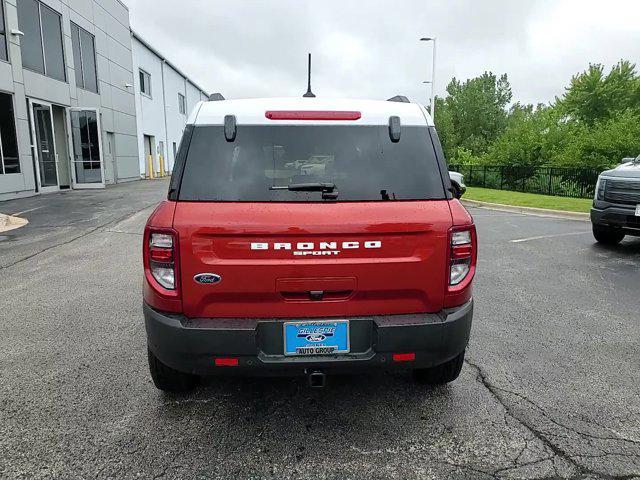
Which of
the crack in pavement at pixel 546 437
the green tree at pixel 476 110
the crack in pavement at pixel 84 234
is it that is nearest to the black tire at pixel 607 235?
the crack in pavement at pixel 546 437

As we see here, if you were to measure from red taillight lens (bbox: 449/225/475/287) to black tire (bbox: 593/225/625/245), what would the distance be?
6.97m

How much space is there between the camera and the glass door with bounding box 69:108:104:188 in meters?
18.6

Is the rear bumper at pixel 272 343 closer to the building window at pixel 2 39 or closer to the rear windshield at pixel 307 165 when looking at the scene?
the rear windshield at pixel 307 165

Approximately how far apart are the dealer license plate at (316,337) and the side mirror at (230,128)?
42.4 inches

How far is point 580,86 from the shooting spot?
39562 millimetres

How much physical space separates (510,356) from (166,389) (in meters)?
2.62

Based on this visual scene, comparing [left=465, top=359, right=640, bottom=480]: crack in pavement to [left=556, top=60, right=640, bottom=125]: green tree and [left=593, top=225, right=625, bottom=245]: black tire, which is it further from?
[left=556, top=60, right=640, bottom=125]: green tree

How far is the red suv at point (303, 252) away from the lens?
2504mm

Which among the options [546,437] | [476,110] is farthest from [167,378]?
[476,110]

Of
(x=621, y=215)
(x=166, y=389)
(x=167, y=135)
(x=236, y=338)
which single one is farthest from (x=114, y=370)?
(x=167, y=135)

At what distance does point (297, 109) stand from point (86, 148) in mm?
18817

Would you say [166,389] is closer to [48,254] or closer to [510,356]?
[510,356]

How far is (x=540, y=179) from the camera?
69.9 ft

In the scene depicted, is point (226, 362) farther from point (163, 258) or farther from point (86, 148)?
point (86, 148)
